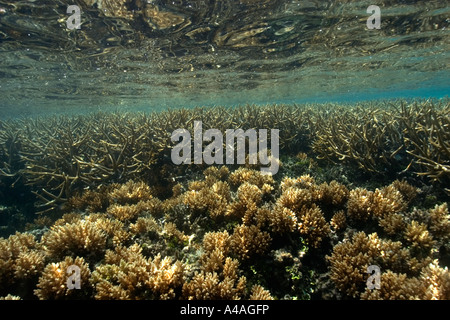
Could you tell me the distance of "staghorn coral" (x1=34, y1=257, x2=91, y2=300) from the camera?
2.73 meters

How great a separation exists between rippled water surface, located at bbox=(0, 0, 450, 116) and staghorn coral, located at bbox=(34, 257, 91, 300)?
9.40 metres

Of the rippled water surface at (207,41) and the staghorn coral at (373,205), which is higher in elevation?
the rippled water surface at (207,41)

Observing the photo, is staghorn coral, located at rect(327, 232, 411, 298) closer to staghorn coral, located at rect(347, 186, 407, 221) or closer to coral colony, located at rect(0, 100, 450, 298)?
coral colony, located at rect(0, 100, 450, 298)

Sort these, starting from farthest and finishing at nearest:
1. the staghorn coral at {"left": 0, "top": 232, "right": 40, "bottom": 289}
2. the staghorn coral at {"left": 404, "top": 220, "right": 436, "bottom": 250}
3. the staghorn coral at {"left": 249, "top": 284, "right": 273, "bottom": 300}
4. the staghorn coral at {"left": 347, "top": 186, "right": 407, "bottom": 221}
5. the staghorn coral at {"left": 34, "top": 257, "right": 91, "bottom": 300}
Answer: the staghorn coral at {"left": 347, "top": 186, "right": 407, "bottom": 221} < the staghorn coral at {"left": 404, "top": 220, "right": 436, "bottom": 250} < the staghorn coral at {"left": 0, "top": 232, "right": 40, "bottom": 289} < the staghorn coral at {"left": 249, "top": 284, "right": 273, "bottom": 300} < the staghorn coral at {"left": 34, "top": 257, "right": 91, "bottom": 300}

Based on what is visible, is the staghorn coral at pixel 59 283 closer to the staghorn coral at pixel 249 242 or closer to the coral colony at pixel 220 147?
the staghorn coral at pixel 249 242

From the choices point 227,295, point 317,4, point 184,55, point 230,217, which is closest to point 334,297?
point 227,295

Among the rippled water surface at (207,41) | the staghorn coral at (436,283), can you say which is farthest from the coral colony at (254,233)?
the rippled water surface at (207,41)

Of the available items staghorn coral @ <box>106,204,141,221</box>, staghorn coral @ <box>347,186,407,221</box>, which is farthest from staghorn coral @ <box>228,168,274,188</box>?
staghorn coral @ <box>106,204,141,221</box>

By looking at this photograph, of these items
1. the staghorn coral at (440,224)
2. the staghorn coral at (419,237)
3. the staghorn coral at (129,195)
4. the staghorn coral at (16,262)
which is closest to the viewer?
the staghorn coral at (16,262)

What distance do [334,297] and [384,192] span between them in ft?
7.38

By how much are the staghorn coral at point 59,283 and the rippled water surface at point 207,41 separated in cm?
940

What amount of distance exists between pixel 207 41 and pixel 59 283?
41.5ft

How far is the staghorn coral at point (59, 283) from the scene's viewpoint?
2.73 meters
